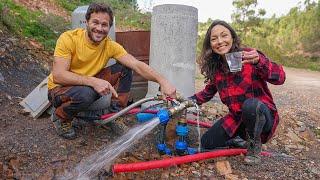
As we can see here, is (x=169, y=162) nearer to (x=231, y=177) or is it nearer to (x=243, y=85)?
(x=231, y=177)

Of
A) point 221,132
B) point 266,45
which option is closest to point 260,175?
point 221,132

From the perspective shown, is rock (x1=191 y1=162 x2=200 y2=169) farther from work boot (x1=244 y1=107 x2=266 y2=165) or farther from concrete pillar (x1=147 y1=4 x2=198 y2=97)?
concrete pillar (x1=147 y1=4 x2=198 y2=97)

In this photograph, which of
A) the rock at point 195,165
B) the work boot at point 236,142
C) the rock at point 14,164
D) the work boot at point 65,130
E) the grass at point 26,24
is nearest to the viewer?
the rock at point 14,164

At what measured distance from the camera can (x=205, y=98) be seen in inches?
146

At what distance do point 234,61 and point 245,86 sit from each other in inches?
12.6

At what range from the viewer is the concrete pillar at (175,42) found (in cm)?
448

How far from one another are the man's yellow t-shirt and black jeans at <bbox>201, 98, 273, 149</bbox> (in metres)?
1.09

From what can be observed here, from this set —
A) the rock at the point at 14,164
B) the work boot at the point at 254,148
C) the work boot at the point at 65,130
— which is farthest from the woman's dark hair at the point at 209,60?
the rock at the point at 14,164

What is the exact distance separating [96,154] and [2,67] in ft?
8.61

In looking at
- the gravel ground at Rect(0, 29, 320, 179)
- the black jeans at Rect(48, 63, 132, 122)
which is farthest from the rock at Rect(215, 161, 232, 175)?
the black jeans at Rect(48, 63, 132, 122)

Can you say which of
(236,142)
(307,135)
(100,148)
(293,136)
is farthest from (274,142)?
(100,148)

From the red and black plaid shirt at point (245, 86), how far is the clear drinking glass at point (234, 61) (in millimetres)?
160

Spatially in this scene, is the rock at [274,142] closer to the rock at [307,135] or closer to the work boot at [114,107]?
the rock at [307,135]

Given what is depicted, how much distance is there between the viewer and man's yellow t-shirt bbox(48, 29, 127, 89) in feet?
11.2
